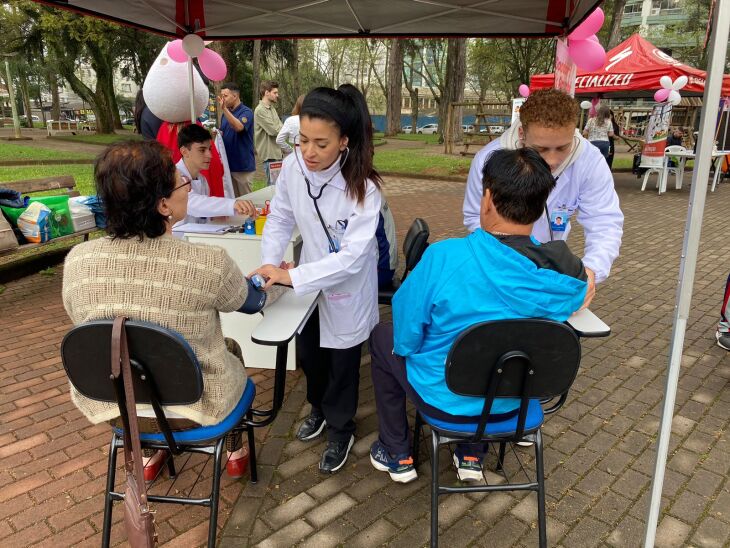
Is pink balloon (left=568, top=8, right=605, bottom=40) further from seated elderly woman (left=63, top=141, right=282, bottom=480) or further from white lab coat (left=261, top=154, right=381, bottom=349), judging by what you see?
seated elderly woman (left=63, top=141, right=282, bottom=480)

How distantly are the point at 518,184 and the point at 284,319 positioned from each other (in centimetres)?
96

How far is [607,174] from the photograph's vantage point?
2521mm

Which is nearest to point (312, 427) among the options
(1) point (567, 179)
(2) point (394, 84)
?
(1) point (567, 179)

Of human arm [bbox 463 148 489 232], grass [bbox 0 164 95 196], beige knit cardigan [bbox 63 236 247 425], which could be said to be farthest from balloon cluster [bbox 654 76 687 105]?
grass [bbox 0 164 95 196]

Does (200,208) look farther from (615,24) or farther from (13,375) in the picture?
(615,24)

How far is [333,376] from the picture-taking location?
2426mm

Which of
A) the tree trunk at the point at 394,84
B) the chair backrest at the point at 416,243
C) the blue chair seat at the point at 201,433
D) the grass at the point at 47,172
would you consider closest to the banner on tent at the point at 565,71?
the chair backrest at the point at 416,243

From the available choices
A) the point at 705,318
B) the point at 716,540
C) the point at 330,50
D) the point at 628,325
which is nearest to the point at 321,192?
the point at 716,540

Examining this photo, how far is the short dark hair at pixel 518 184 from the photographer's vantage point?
1.66 m

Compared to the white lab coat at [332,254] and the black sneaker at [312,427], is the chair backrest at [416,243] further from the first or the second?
the black sneaker at [312,427]

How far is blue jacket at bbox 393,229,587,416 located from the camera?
1604mm

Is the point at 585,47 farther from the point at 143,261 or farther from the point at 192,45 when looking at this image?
the point at 143,261

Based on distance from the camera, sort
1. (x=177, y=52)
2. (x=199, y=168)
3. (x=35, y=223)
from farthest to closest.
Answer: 1. (x=35, y=223)
2. (x=177, y=52)
3. (x=199, y=168)

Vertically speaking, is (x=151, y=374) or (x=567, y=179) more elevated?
(x=567, y=179)
